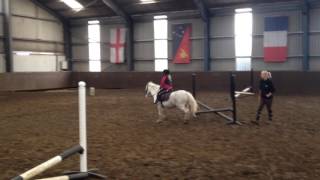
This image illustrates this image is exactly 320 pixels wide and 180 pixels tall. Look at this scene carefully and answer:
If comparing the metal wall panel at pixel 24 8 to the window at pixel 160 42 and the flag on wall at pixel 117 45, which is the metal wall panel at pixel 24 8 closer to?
the flag on wall at pixel 117 45

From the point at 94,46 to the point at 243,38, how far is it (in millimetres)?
12138

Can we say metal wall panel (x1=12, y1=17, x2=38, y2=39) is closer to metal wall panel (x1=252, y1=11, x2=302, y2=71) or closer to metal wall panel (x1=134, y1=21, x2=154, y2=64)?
metal wall panel (x1=134, y1=21, x2=154, y2=64)

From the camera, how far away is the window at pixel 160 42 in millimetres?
29797

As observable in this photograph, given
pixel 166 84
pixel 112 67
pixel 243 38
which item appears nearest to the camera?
pixel 166 84

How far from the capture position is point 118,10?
97.1 ft

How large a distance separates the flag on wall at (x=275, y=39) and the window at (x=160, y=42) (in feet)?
24.0

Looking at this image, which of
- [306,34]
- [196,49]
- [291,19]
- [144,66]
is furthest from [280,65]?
[144,66]

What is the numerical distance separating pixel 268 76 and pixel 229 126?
1834 millimetres

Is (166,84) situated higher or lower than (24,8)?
lower

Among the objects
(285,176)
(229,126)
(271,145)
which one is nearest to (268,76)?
(229,126)

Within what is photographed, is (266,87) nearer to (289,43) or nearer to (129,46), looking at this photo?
(289,43)

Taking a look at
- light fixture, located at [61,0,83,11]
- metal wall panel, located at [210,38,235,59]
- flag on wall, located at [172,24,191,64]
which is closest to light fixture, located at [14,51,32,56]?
light fixture, located at [61,0,83,11]

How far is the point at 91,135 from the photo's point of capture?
31.0 ft

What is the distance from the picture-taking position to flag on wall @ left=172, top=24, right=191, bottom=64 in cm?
2879
